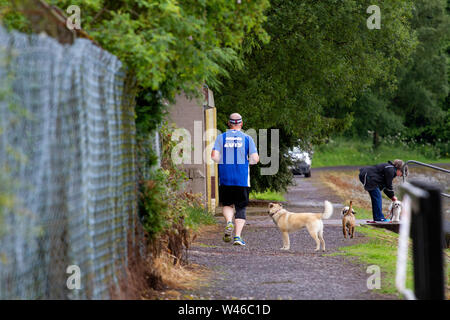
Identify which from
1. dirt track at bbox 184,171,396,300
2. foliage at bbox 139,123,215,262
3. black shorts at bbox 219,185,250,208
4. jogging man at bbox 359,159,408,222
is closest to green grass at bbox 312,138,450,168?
jogging man at bbox 359,159,408,222

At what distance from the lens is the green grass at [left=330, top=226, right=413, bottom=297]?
7627 mm

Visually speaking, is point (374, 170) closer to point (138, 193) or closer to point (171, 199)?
point (171, 199)

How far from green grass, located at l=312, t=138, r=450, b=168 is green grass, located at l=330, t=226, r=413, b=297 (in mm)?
43480

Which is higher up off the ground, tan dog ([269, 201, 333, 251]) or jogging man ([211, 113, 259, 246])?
jogging man ([211, 113, 259, 246])

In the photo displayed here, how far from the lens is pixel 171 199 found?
27.1ft

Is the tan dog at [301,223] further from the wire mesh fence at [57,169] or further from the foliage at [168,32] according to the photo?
the wire mesh fence at [57,169]

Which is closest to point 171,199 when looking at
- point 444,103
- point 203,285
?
point 203,285

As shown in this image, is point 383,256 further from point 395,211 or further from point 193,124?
point 193,124

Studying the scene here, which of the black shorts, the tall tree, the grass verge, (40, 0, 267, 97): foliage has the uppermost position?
the tall tree

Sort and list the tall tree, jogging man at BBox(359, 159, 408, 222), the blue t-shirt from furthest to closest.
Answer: the tall tree < jogging man at BBox(359, 159, 408, 222) < the blue t-shirt

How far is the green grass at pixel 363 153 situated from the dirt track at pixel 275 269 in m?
43.8

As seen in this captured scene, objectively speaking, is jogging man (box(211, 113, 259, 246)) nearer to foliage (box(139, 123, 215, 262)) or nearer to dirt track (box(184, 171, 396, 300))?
dirt track (box(184, 171, 396, 300))

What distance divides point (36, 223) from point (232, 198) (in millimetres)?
6777

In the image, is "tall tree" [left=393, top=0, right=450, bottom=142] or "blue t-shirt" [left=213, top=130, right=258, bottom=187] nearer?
"blue t-shirt" [left=213, top=130, right=258, bottom=187]
